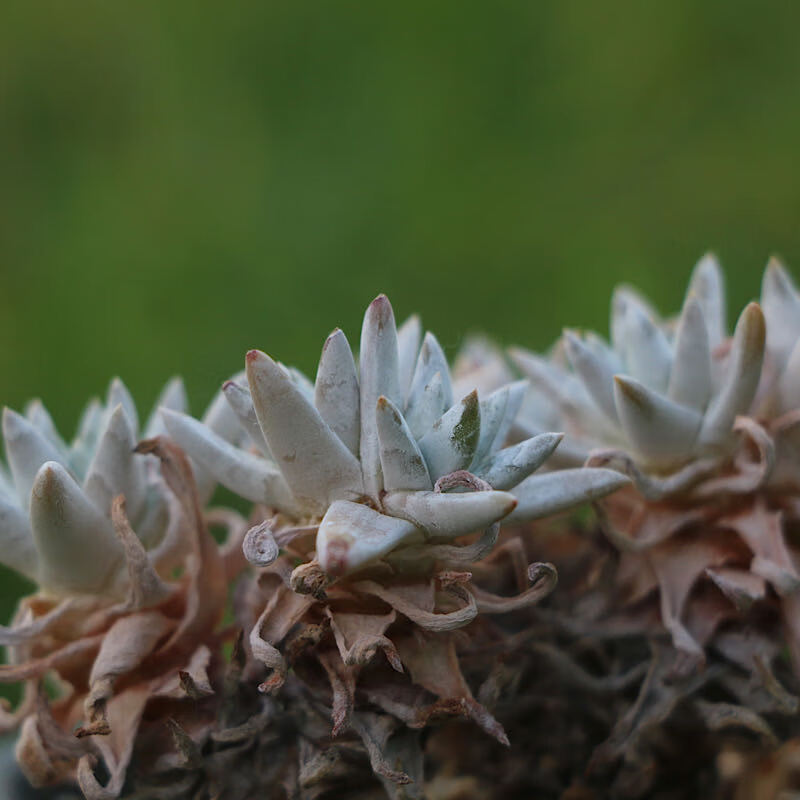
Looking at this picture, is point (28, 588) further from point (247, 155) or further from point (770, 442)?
point (770, 442)

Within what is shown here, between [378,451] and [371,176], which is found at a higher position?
[371,176]

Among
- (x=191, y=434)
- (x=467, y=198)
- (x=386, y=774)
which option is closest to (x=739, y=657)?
(x=386, y=774)

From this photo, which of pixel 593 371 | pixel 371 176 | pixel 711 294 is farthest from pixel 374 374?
pixel 371 176

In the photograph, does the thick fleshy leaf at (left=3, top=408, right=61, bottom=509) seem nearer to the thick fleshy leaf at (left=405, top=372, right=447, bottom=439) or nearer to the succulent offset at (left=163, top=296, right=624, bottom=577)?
the succulent offset at (left=163, top=296, right=624, bottom=577)

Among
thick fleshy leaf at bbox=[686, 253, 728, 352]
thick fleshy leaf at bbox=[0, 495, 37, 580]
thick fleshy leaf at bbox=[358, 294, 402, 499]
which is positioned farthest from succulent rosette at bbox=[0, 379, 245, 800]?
thick fleshy leaf at bbox=[686, 253, 728, 352]

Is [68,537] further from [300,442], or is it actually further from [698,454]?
[698,454]

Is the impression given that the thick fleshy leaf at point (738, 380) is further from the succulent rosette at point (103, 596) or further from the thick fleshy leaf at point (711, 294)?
the succulent rosette at point (103, 596)
